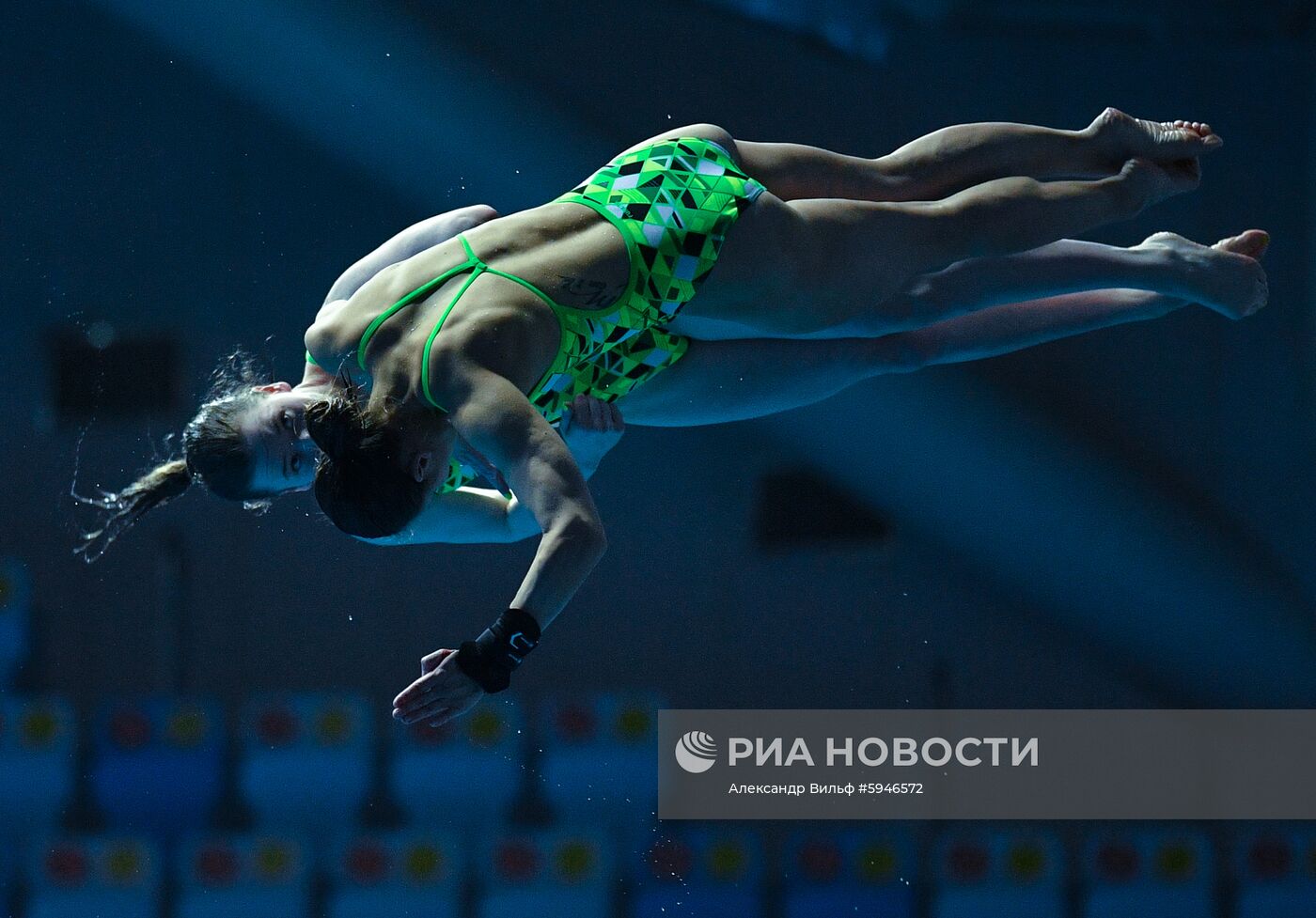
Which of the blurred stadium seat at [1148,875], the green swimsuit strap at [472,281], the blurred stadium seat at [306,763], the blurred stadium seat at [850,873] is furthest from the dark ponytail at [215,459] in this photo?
the blurred stadium seat at [1148,875]

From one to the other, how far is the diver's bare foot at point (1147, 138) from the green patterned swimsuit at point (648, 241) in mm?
782

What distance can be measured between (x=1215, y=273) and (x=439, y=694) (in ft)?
6.37

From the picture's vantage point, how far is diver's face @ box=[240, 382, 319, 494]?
2.90 m

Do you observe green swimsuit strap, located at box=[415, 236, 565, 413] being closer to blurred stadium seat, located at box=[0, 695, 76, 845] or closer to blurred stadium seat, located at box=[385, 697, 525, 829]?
blurred stadium seat, located at box=[385, 697, 525, 829]

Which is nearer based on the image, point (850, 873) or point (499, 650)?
point (499, 650)

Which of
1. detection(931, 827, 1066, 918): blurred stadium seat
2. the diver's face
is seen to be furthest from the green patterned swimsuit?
detection(931, 827, 1066, 918): blurred stadium seat

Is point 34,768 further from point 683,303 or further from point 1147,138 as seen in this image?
point 1147,138

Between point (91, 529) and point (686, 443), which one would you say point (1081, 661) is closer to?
point (686, 443)

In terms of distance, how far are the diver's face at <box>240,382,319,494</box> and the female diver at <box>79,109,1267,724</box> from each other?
0.01 metres

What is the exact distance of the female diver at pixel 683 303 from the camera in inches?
93.1

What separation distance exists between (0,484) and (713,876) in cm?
281

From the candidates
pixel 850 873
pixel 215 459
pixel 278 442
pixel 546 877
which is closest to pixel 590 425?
pixel 278 442

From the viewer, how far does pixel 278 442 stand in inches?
114

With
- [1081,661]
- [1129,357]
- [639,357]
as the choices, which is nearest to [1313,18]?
[1129,357]
